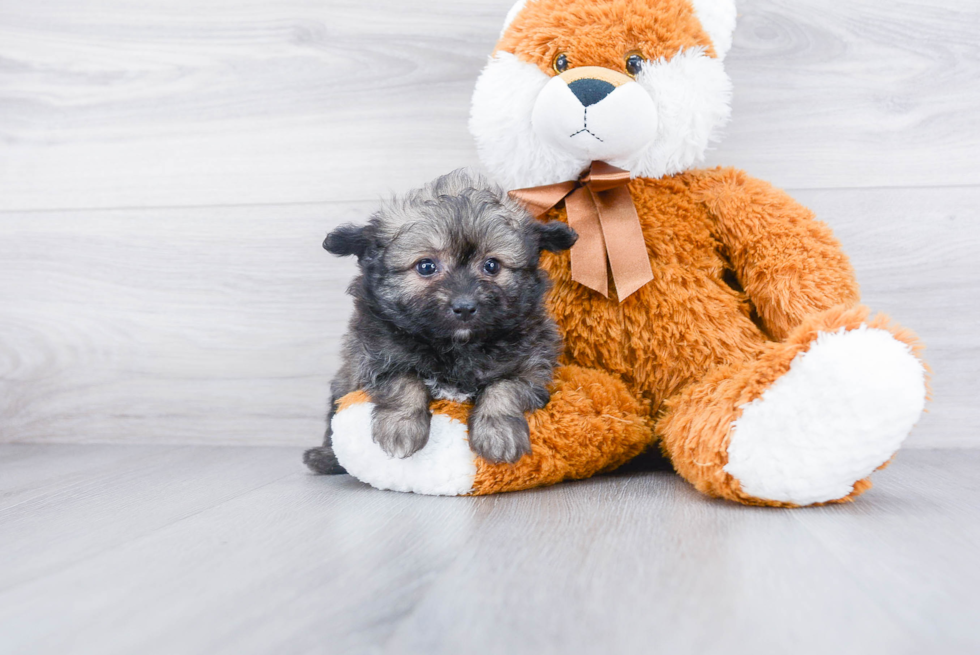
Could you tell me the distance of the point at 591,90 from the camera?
4.50ft

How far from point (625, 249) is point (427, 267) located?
0.41 metres

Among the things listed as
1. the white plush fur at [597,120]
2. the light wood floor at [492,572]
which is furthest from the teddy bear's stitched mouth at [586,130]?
the light wood floor at [492,572]

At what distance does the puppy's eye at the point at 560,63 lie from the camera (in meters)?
1.46

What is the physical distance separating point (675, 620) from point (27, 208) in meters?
2.18

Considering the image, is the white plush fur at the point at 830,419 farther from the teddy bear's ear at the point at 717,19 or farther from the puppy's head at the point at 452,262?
the teddy bear's ear at the point at 717,19

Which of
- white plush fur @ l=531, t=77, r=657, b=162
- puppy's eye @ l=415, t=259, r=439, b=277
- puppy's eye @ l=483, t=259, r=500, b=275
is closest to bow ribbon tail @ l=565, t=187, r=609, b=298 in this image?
white plush fur @ l=531, t=77, r=657, b=162

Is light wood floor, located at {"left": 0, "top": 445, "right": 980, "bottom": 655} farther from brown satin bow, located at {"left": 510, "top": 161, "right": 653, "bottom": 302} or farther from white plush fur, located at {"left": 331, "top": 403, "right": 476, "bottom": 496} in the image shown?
brown satin bow, located at {"left": 510, "top": 161, "right": 653, "bottom": 302}

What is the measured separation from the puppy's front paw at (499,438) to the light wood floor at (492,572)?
87mm

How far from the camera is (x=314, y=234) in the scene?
79.0 inches

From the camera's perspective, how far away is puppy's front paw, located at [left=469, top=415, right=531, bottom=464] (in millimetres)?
1279

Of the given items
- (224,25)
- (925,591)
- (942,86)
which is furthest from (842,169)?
(224,25)

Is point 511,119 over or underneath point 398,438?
over

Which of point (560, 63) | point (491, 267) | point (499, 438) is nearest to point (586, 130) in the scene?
point (560, 63)

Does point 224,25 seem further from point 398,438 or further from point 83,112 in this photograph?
A: point 398,438
